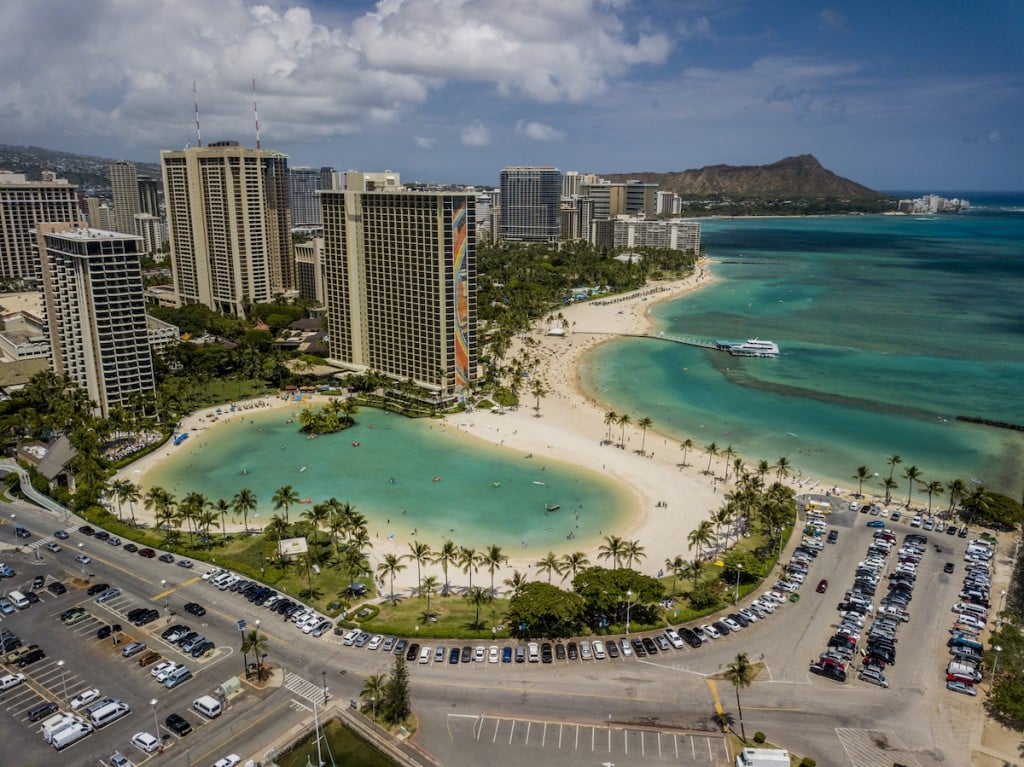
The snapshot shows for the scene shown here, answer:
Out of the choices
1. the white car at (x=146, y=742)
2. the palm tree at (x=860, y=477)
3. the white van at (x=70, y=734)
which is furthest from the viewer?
the palm tree at (x=860, y=477)

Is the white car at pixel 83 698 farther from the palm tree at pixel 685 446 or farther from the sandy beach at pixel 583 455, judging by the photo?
the palm tree at pixel 685 446

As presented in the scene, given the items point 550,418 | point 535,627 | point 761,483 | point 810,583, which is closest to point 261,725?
point 535,627

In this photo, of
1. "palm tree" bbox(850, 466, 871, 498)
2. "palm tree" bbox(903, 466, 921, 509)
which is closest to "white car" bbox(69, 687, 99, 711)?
"palm tree" bbox(850, 466, 871, 498)

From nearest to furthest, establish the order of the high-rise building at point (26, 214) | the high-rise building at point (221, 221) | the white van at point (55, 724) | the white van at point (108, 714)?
the white van at point (55, 724), the white van at point (108, 714), the high-rise building at point (221, 221), the high-rise building at point (26, 214)

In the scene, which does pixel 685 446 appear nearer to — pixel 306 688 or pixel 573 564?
pixel 573 564

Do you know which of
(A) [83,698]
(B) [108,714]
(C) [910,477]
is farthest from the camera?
(C) [910,477]

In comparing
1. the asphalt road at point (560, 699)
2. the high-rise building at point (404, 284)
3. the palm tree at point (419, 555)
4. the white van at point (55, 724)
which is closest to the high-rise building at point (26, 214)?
the high-rise building at point (404, 284)

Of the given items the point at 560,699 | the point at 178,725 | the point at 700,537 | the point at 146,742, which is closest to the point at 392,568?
the point at 560,699
